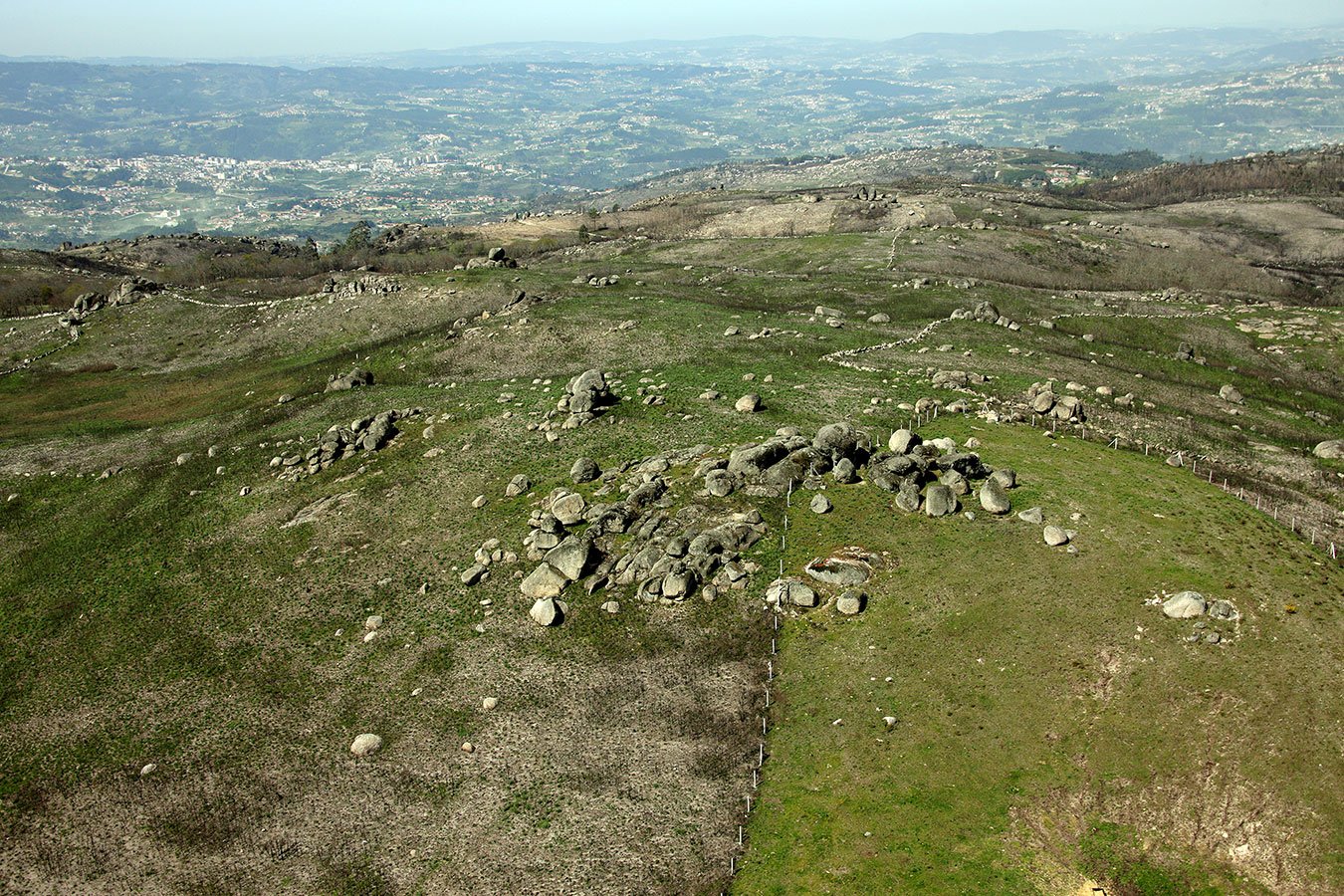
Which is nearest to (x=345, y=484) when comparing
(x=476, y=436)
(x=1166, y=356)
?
(x=476, y=436)

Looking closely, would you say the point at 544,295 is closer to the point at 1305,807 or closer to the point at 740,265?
the point at 740,265

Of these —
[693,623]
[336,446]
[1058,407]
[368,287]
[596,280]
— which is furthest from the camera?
[596,280]

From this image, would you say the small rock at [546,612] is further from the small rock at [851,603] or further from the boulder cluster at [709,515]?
the small rock at [851,603]

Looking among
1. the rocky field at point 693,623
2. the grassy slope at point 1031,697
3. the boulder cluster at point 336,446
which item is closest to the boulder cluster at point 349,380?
the rocky field at point 693,623

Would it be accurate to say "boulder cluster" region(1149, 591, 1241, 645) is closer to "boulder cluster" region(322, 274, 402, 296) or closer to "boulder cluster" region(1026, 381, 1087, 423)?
"boulder cluster" region(1026, 381, 1087, 423)

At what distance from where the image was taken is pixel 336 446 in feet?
260

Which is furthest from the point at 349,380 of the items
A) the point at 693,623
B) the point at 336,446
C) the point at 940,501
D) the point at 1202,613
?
the point at 1202,613

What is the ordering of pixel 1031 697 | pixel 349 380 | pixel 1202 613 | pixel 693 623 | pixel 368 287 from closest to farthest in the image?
pixel 1031 697 → pixel 1202 613 → pixel 693 623 → pixel 349 380 → pixel 368 287

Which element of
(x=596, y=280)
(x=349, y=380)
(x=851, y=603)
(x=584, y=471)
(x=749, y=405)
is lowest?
(x=851, y=603)

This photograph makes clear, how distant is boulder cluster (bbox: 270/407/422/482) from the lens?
77.9m

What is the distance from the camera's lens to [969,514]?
55.5 m

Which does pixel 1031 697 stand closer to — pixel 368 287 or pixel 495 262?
pixel 368 287

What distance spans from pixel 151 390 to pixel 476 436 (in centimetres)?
6277

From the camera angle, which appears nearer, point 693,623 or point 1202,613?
point 1202,613
